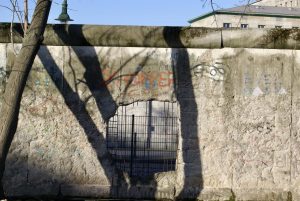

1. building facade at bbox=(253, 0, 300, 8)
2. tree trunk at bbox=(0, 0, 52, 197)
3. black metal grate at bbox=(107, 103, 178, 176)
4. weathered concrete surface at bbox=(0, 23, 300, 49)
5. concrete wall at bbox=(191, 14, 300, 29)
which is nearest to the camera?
tree trunk at bbox=(0, 0, 52, 197)

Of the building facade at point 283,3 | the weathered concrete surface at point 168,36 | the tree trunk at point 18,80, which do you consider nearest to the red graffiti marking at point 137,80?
the weathered concrete surface at point 168,36

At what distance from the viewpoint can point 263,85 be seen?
7.27 meters

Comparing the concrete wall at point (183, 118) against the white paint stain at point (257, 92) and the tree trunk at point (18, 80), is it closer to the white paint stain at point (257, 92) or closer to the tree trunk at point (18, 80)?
the white paint stain at point (257, 92)

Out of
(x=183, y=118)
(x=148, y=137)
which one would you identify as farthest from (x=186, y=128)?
(x=148, y=137)

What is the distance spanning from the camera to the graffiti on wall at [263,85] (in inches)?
286

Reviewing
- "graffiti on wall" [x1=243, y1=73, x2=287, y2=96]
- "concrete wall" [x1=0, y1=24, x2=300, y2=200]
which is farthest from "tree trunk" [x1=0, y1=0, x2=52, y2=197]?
"graffiti on wall" [x1=243, y1=73, x2=287, y2=96]

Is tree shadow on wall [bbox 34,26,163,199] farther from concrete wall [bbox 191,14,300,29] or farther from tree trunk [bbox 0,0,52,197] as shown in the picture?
concrete wall [bbox 191,14,300,29]

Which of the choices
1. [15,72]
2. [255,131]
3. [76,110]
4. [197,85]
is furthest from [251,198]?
[15,72]

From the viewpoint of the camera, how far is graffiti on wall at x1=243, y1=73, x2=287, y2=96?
726cm

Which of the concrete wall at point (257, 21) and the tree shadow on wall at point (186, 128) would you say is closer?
the tree shadow on wall at point (186, 128)

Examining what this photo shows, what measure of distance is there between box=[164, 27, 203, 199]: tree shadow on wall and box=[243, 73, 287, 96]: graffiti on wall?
2.56 ft

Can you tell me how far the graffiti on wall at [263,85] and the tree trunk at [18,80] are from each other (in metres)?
2.94

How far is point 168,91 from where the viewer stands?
23.8 ft

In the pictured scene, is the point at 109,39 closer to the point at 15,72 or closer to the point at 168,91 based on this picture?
the point at 168,91
